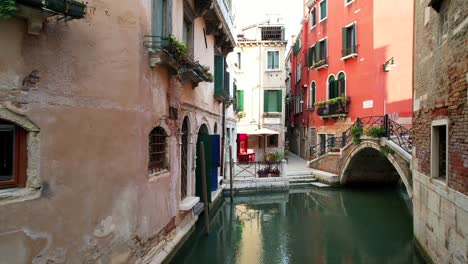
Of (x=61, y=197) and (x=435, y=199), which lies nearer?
(x=61, y=197)

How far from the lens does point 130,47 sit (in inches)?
193

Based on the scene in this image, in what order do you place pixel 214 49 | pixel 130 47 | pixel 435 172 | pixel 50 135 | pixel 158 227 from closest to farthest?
pixel 50 135 < pixel 130 47 < pixel 158 227 < pixel 435 172 < pixel 214 49

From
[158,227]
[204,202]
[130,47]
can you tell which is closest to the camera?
[130,47]

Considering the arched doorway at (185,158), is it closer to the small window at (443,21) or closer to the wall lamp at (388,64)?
the small window at (443,21)

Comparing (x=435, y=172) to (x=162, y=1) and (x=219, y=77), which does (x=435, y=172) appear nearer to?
(x=162, y=1)

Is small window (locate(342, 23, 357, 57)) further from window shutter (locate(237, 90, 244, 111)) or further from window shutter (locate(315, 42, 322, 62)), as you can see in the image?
window shutter (locate(237, 90, 244, 111))

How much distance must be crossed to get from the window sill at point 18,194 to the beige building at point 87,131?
11 mm

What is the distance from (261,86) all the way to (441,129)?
1598cm

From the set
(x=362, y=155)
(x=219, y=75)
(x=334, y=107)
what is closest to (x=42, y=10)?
(x=219, y=75)

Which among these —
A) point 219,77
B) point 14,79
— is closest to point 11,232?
point 14,79

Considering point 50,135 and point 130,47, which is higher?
point 130,47

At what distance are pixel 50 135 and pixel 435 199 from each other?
6370mm

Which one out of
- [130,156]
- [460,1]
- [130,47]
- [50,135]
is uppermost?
[460,1]

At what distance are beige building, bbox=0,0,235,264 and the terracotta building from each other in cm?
433
